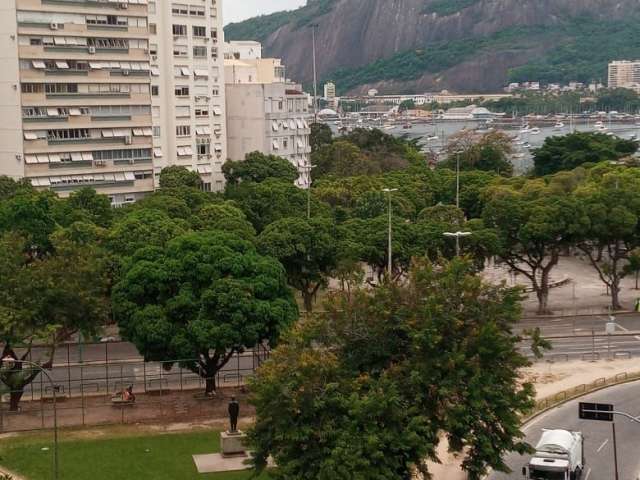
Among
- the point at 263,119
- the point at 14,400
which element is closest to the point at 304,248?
the point at 14,400

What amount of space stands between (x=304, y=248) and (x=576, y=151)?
52.2 m

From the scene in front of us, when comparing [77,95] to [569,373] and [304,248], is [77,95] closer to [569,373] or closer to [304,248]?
[304,248]

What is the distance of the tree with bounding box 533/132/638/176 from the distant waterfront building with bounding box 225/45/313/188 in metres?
23.3

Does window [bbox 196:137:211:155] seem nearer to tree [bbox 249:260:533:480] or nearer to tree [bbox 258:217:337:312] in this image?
tree [bbox 258:217:337:312]

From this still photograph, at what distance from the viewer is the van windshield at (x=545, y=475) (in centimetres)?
3375

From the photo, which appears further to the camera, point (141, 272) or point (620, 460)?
point (141, 272)

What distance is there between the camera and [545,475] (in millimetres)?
33969

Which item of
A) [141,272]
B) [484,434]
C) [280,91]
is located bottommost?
[484,434]

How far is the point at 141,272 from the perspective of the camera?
44344mm

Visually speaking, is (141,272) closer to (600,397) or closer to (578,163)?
(600,397)

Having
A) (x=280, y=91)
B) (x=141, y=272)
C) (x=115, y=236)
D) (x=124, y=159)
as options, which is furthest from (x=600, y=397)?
(x=280, y=91)

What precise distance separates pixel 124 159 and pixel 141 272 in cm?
3920

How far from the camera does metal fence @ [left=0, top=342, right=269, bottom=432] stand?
42.9 meters

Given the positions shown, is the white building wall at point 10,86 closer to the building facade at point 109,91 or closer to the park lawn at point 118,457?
the building facade at point 109,91
